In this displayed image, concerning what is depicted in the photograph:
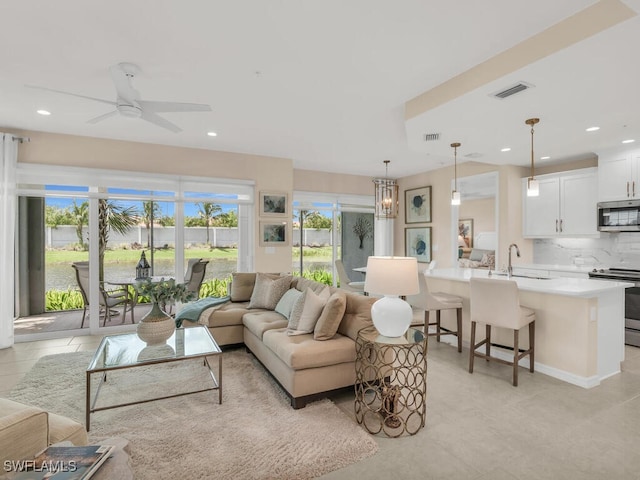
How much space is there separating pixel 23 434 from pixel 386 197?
22.6 feet

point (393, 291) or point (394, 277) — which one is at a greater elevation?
point (394, 277)

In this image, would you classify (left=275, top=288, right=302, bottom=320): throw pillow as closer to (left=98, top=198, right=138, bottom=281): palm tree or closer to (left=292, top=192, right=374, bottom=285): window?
(left=98, top=198, right=138, bottom=281): palm tree

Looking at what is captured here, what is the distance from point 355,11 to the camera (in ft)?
6.94

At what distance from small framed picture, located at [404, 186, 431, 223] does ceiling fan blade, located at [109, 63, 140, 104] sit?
226 inches

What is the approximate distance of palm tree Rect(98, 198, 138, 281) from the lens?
16.0ft

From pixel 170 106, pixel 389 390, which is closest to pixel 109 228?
pixel 170 106

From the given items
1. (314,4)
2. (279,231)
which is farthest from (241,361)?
(314,4)

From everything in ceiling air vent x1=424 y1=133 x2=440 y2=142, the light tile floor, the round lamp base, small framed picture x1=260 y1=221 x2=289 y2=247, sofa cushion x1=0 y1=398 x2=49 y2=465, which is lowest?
the light tile floor

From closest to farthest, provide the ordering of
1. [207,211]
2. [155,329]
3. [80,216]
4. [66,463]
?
[66,463]
[155,329]
[80,216]
[207,211]

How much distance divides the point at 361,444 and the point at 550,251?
5228 mm

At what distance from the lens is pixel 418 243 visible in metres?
7.32

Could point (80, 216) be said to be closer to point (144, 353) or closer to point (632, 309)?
point (144, 353)

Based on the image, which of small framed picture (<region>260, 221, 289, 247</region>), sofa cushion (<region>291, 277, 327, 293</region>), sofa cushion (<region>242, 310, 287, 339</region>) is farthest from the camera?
small framed picture (<region>260, 221, 289, 247</region>)

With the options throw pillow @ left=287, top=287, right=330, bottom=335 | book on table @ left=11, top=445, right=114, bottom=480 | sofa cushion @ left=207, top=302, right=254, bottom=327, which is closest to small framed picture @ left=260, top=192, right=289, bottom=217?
sofa cushion @ left=207, top=302, right=254, bottom=327
